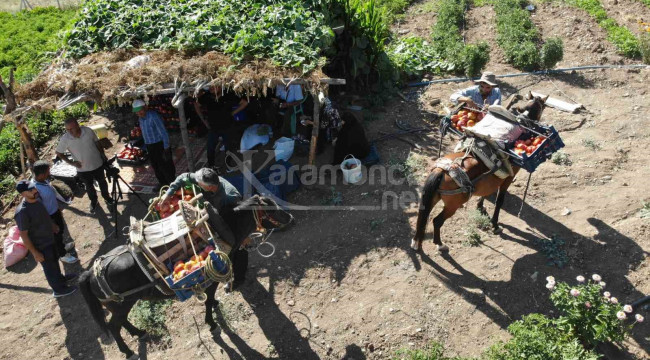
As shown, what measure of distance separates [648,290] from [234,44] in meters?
6.85

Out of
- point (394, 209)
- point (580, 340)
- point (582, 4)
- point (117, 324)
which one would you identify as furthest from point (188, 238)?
point (582, 4)

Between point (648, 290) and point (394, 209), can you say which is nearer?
point (648, 290)

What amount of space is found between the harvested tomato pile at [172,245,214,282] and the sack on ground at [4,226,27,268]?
151 inches

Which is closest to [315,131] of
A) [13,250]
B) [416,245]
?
[416,245]

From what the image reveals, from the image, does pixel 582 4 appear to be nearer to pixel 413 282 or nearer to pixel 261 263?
pixel 413 282

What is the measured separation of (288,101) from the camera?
8750 millimetres

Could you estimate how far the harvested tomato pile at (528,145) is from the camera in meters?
6.23

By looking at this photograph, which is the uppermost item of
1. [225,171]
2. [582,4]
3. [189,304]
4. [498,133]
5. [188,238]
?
[582,4]

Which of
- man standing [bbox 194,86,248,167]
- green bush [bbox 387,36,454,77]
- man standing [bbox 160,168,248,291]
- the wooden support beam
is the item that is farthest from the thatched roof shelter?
green bush [bbox 387,36,454,77]

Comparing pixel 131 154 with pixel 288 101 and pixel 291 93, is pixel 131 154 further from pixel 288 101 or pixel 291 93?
pixel 291 93

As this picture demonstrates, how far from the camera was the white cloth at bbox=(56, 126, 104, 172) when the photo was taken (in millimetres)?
7352

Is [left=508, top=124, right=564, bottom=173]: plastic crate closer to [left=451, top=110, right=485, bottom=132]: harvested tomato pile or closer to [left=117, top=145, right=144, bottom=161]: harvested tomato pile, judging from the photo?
[left=451, top=110, right=485, bottom=132]: harvested tomato pile

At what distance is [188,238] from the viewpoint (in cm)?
522

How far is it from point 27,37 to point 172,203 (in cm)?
1266
